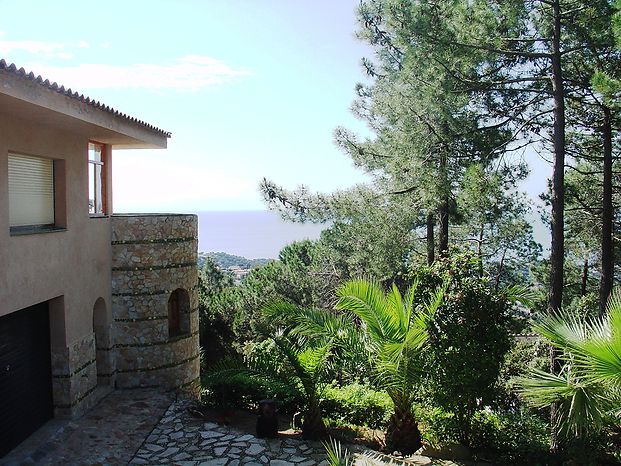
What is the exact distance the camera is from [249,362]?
1017cm

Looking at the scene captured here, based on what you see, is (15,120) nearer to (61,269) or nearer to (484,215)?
(61,269)

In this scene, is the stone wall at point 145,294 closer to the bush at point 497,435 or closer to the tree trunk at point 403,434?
the tree trunk at point 403,434

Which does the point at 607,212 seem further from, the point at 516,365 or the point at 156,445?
the point at 156,445

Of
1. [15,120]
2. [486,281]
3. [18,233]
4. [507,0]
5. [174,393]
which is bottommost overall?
[174,393]

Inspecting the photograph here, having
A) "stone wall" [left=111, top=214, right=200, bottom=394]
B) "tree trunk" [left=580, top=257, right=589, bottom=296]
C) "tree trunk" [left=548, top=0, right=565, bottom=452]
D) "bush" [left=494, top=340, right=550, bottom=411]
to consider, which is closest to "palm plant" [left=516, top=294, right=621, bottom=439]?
"tree trunk" [left=548, top=0, right=565, bottom=452]

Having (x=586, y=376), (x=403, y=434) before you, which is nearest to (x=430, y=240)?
(x=403, y=434)

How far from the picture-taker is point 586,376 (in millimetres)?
6441

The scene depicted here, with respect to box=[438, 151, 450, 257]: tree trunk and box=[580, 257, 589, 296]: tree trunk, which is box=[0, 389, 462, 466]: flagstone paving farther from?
box=[580, 257, 589, 296]: tree trunk

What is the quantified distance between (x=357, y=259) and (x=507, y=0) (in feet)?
29.9

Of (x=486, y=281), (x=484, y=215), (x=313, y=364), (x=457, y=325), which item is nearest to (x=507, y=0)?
(x=484, y=215)

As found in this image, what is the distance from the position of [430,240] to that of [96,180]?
1127 cm

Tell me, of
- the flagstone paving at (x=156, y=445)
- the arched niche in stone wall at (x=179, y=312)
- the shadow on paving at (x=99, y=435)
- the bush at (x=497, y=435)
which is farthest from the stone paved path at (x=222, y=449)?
the arched niche in stone wall at (x=179, y=312)

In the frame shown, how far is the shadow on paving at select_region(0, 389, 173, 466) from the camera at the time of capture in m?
8.26

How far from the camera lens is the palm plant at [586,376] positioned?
6004 millimetres
